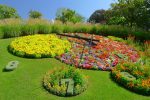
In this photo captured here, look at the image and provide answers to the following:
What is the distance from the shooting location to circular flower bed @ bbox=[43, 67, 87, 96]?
11.1 m

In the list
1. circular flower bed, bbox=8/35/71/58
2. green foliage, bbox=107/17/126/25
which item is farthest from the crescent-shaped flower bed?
green foliage, bbox=107/17/126/25

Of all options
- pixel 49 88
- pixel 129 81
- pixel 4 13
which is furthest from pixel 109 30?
pixel 4 13

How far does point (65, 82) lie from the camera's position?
11.6 meters

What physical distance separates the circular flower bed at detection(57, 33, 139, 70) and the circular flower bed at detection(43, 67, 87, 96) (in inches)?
58.5

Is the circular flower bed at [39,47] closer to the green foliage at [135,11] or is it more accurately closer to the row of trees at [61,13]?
the green foliage at [135,11]

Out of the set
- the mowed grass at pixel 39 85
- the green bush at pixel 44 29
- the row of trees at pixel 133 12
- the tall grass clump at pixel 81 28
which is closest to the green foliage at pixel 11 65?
the mowed grass at pixel 39 85

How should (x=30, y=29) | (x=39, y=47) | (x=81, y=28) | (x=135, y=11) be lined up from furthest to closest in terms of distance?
(x=135, y=11)
(x=81, y=28)
(x=30, y=29)
(x=39, y=47)

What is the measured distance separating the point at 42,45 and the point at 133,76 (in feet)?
16.7

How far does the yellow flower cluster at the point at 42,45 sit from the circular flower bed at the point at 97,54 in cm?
42

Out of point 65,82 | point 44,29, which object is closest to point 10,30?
point 44,29

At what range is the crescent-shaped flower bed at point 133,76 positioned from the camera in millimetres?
11799

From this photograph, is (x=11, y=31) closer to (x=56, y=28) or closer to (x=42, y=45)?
(x=56, y=28)

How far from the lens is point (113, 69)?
1340 centimetres

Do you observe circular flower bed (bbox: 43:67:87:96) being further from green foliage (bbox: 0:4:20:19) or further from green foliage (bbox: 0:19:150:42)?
green foliage (bbox: 0:4:20:19)
